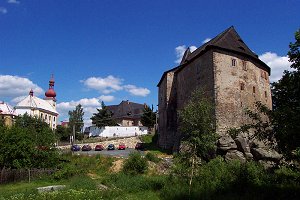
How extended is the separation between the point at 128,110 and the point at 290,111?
252 ft

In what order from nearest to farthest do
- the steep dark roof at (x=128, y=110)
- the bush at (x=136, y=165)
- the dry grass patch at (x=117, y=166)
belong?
the bush at (x=136, y=165), the dry grass patch at (x=117, y=166), the steep dark roof at (x=128, y=110)

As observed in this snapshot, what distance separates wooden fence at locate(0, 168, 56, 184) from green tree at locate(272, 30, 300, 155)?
24.2m

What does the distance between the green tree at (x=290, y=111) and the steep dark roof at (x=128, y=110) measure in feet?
241

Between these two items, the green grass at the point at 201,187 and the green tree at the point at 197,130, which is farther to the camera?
the green tree at the point at 197,130

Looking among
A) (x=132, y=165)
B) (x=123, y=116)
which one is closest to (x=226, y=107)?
(x=132, y=165)

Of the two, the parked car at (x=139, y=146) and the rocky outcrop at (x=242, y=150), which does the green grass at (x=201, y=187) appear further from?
the parked car at (x=139, y=146)

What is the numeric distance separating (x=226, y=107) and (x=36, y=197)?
88.6 feet

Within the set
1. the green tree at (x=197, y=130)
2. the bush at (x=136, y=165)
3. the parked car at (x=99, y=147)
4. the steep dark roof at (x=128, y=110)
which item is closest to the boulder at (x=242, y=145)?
the bush at (x=136, y=165)

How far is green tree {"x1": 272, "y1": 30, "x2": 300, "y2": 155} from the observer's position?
390 inches

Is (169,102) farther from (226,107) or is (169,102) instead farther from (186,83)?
(226,107)

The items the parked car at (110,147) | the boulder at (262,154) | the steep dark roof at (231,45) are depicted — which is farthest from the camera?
the parked car at (110,147)

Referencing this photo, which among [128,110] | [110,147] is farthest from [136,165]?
[128,110]

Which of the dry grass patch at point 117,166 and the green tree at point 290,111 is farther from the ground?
the green tree at point 290,111

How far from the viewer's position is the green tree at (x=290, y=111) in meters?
9.90
